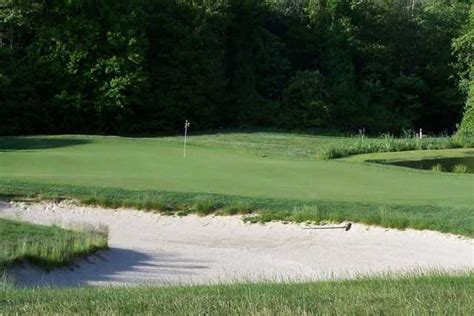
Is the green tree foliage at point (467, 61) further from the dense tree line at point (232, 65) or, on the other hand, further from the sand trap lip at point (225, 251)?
the sand trap lip at point (225, 251)

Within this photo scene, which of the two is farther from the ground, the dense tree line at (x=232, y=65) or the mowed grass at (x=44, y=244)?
the dense tree line at (x=232, y=65)

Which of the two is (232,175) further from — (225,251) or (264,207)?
(225,251)

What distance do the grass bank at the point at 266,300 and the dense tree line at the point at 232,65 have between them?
36265mm

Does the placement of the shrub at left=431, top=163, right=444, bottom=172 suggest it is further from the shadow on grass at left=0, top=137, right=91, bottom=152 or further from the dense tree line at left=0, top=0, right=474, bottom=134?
the dense tree line at left=0, top=0, right=474, bottom=134

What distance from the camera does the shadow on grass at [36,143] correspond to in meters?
29.0

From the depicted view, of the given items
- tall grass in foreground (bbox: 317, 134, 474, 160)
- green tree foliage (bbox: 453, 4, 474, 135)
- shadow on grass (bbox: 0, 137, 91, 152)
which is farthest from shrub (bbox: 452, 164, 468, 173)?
green tree foliage (bbox: 453, 4, 474, 135)

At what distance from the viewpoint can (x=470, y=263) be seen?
11.6 metres


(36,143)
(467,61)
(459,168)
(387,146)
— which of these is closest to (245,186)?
(459,168)

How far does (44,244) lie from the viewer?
10445 mm

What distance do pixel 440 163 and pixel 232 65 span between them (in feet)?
84.4

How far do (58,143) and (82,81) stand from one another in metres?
14.2

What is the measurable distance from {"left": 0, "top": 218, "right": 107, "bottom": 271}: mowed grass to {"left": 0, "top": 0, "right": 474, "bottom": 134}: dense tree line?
30683mm

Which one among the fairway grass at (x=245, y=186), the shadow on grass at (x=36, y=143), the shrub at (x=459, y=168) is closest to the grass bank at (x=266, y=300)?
the fairway grass at (x=245, y=186)

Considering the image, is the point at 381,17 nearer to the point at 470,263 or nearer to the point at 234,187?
the point at 234,187
